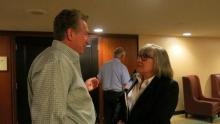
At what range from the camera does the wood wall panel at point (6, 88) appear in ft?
14.4

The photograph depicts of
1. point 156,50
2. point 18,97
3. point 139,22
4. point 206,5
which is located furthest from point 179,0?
point 18,97

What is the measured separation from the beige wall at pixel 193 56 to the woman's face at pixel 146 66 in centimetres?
377

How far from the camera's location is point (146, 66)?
6.30 feet

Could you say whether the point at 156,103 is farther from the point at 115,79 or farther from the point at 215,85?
the point at 215,85

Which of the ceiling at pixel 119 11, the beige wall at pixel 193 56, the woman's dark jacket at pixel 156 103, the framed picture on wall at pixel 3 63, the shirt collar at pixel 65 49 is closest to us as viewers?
the shirt collar at pixel 65 49

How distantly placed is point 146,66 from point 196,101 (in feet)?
13.5

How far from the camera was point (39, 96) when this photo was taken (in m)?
0.98

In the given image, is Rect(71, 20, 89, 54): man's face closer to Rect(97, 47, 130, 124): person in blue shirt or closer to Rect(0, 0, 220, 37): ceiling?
Rect(0, 0, 220, 37): ceiling

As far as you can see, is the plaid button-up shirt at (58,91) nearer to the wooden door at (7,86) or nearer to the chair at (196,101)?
the wooden door at (7,86)

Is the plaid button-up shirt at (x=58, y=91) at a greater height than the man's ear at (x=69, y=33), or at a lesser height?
lesser

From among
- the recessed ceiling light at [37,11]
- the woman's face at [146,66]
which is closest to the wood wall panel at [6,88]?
the recessed ceiling light at [37,11]

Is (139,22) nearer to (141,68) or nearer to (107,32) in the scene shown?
(107,32)

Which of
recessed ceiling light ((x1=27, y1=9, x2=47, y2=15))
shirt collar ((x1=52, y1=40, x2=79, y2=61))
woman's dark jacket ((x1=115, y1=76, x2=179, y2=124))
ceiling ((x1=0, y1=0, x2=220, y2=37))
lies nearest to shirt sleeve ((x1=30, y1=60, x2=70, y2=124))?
shirt collar ((x1=52, y1=40, x2=79, y2=61))

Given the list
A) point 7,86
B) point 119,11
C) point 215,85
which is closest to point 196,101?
point 215,85
